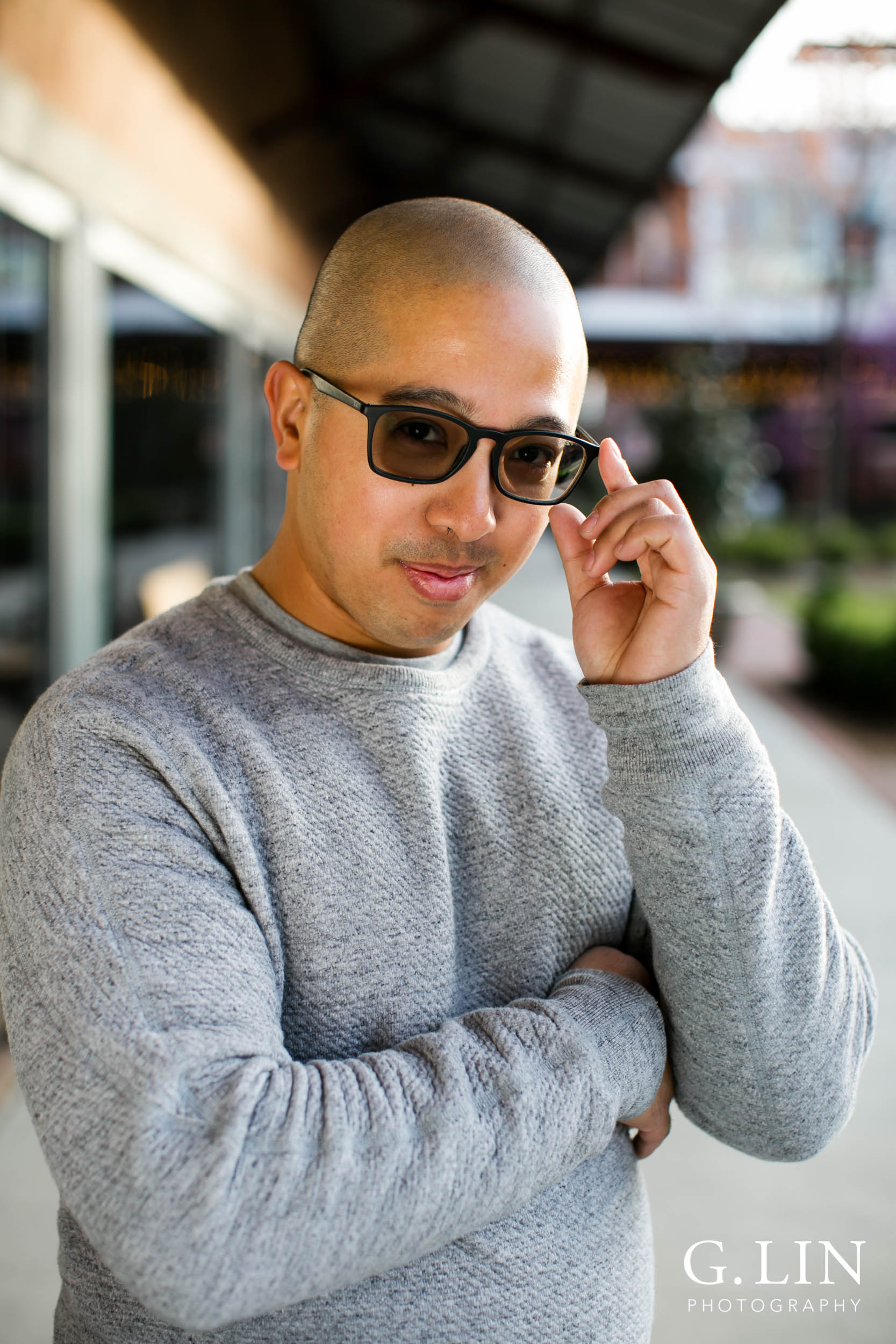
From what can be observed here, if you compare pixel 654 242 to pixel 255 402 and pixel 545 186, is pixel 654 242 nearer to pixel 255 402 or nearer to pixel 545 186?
pixel 545 186

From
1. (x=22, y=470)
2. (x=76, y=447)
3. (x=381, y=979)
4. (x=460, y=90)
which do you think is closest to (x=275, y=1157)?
(x=381, y=979)

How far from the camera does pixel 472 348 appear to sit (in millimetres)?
1109

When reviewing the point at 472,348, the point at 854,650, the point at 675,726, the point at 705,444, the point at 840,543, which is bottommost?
the point at 854,650

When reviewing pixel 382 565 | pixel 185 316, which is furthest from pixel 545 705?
pixel 185 316

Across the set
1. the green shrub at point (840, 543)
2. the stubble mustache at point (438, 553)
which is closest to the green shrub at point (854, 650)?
the green shrub at point (840, 543)

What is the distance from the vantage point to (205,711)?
3.68 feet

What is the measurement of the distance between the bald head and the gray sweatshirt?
1.00ft

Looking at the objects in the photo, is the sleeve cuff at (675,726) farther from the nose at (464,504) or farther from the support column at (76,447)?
the support column at (76,447)

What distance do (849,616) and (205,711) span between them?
8.47 metres

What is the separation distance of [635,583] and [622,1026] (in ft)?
1.58

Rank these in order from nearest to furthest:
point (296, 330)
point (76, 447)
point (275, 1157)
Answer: point (275, 1157), point (76, 447), point (296, 330)

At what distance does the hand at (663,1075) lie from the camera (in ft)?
3.98

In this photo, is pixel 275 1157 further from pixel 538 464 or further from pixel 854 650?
pixel 854 650

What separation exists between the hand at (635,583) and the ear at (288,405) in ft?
1.00
